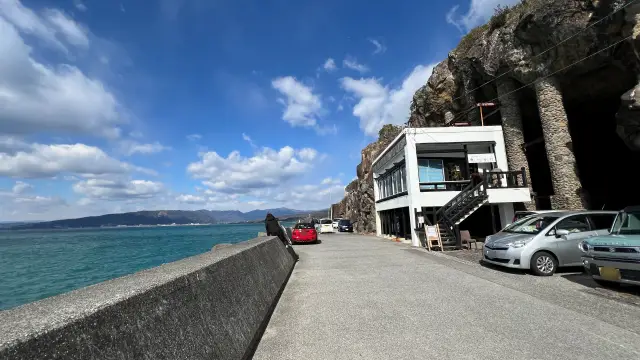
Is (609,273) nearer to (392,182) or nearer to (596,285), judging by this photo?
(596,285)

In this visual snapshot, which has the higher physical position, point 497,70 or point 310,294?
point 497,70

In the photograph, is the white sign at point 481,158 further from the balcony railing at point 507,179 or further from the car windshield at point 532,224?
the car windshield at point 532,224

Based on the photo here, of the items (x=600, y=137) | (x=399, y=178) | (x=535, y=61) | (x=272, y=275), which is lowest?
(x=272, y=275)

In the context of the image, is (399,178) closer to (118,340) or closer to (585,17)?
(585,17)

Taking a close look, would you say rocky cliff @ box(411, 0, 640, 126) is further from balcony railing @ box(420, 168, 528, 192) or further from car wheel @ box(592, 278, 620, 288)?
car wheel @ box(592, 278, 620, 288)

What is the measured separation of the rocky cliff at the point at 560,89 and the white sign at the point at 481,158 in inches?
48.9

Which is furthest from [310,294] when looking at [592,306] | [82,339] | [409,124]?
[409,124]

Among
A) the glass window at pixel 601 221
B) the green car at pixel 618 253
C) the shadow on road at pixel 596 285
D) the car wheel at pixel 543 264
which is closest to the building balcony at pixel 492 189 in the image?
the glass window at pixel 601 221

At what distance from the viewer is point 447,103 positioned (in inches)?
1203

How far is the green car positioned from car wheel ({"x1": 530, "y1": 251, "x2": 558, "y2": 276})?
1312mm

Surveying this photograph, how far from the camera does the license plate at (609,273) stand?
292 inches

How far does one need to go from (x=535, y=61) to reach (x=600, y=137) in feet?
34.6

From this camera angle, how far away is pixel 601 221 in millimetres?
10492

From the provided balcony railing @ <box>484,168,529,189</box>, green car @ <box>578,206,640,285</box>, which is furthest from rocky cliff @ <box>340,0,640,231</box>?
green car @ <box>578,206,640,285</box>
